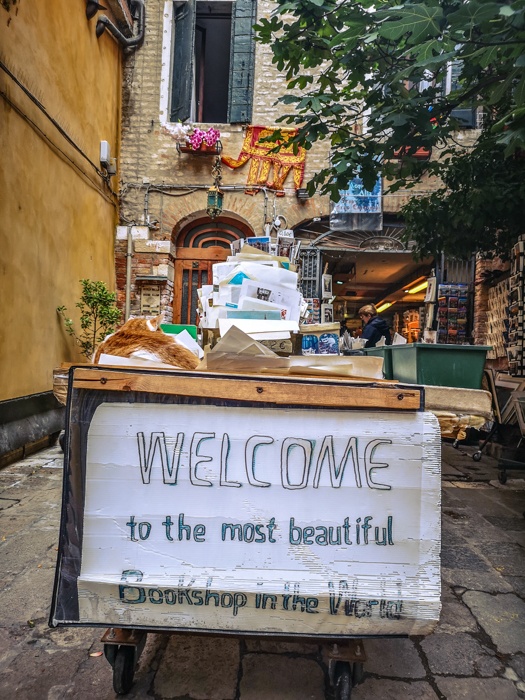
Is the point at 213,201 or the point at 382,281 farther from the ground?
the point at 213,201

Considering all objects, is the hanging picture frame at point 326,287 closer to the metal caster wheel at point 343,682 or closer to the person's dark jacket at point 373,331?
the person's dark jacket at point 373,331

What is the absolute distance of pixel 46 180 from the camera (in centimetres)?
545

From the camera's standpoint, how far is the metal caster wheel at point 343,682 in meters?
1.55

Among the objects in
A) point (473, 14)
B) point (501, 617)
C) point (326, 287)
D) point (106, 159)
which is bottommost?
point (501, 617)

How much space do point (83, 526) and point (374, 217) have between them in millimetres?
7970

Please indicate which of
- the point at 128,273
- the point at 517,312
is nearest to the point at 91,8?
the point at 128,273

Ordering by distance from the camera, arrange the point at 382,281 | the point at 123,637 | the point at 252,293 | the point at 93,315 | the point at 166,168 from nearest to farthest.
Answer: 1. the point at 123,637
2. the point at 252,293
3. the point at 93,315
4. the point at 166,168
5. the point at 382,281

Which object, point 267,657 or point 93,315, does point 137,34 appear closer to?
point 93,315

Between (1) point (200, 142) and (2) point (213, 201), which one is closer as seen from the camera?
(2) point (213, 201)

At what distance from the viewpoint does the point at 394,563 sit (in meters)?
1.42

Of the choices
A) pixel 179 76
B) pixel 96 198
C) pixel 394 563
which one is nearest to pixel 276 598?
pixel 394 563

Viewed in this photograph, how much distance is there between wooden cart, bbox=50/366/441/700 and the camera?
139cm

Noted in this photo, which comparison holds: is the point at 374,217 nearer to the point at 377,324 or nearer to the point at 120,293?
the point at 377,324

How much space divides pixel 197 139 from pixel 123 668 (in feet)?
26.8
